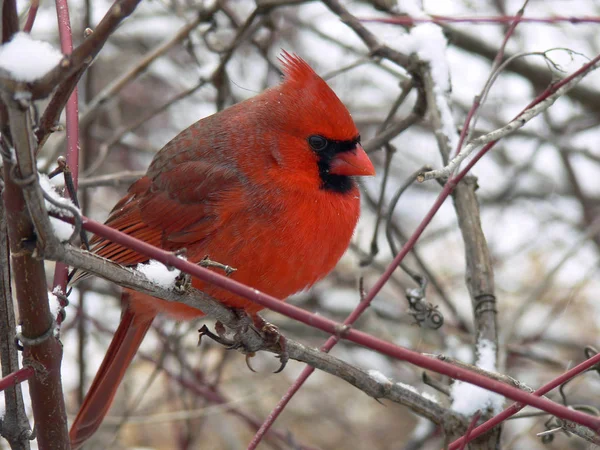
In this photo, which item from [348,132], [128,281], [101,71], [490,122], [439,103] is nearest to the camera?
[128,281]

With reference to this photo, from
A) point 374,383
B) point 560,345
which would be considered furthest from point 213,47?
point 560,345

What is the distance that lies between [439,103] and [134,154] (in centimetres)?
311

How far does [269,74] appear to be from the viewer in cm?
399

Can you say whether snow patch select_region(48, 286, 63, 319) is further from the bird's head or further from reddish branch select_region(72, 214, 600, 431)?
the bird's head

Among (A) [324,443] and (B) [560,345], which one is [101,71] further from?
(B) [560,345]

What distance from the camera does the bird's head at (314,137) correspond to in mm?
2242

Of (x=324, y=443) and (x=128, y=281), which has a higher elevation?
(x=324, y=443)

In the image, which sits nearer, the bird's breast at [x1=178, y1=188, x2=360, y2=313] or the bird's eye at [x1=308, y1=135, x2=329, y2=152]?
the bird's breast at [x1=178, y1=188, x2=360, y2=313]

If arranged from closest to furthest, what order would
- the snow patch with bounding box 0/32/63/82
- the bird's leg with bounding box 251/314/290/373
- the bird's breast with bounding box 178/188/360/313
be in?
1. the snow patch with bounding box 0/32/63/82
2. the bird's leg with bounding box 251/314/290/373
3. the bird's breast with bounding box 178/188/360/313

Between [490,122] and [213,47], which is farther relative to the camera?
[490,122]

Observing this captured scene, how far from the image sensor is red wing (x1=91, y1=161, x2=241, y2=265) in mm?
2189

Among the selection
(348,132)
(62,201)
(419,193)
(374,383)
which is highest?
(419,193)

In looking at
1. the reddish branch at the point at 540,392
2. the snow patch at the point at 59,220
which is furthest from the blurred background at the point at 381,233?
the snow patch at the point at 59,220

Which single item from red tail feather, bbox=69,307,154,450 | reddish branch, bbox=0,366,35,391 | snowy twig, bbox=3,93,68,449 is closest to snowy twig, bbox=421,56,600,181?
snowy twig, bbox=3,93,68,449
